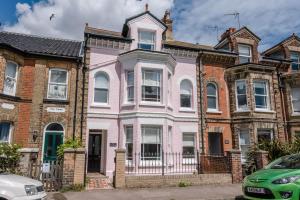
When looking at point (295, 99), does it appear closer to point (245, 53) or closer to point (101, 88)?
point (245, 53)

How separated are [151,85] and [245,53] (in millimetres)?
8931

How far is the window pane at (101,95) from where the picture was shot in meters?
16.3

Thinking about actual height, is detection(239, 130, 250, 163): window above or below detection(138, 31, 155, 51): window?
below

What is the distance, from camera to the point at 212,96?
61.9ft

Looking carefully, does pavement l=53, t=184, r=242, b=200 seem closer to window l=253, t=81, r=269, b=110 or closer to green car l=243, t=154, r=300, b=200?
green car l=243, t=154, r=300, b=200

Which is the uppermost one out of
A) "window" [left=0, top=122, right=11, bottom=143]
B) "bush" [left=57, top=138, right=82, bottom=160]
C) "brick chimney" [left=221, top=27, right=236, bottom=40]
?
"brick chimney" [left=221, top=27, right=236, bottom=40]

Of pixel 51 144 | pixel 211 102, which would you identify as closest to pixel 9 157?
pixel 51 144

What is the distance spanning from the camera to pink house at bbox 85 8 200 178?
15.6 meters

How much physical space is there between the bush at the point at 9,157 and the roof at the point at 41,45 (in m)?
6.04

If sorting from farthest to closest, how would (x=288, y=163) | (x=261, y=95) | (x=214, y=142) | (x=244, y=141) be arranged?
(x=261, y=95)
(x=214, y=142)
(x=244, y=141)
(x=288, y=163)

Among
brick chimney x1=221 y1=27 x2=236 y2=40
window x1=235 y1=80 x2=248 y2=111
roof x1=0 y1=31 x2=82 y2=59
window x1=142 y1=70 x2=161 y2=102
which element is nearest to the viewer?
roof x1=0 y1=31 x2=82 y2=59

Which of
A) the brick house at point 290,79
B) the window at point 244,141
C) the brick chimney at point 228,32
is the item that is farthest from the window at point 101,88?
the brick house at point 290,79

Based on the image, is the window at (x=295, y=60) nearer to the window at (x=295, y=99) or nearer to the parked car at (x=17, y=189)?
the window at (x=295, y=99)

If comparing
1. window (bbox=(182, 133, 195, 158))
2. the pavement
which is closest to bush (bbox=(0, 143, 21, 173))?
Result: the pavement
